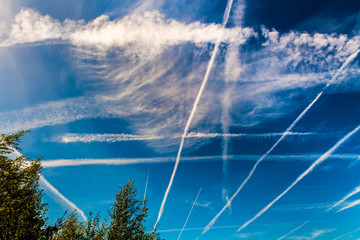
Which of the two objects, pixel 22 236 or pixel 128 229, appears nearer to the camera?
pixel 22 236

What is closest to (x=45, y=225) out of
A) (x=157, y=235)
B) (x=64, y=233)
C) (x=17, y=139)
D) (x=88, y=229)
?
(x=64, y=233)

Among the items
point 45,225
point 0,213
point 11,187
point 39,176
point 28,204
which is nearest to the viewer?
point 0,213

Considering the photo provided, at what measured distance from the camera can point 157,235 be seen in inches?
1131

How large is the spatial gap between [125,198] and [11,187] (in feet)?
48.3

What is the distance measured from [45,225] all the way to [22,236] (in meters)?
6.36

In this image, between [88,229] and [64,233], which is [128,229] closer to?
[88,229]

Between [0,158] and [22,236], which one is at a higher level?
[0,158]

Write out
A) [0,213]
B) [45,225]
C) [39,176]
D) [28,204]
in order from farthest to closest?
[39,176] < [45,225] < [28,204] < [0,213]

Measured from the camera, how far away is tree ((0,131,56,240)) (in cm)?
1853

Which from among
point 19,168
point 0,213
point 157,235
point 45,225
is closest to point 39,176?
point 19,168

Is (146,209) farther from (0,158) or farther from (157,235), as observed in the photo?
(0,158)

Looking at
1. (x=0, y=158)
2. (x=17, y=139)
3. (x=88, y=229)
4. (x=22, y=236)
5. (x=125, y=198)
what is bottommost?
(x=22, y=236)

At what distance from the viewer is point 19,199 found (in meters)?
20.9

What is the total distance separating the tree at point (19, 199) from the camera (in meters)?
18.5
